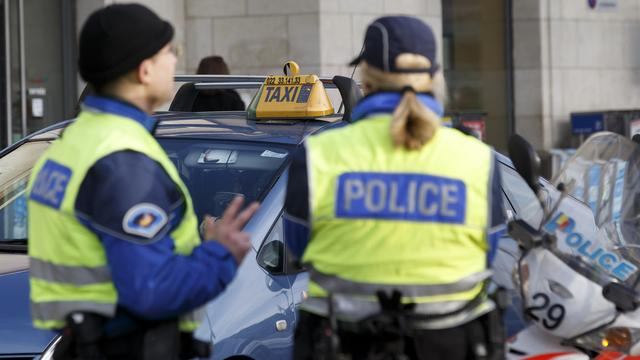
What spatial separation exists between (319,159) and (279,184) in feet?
5.52

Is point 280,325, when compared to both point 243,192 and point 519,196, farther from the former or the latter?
point 519,196

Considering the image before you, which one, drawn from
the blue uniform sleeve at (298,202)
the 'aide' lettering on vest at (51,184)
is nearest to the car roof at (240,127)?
the blue uniform sleeve at (298,202)

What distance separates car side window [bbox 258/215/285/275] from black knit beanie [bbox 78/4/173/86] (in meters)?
1.60

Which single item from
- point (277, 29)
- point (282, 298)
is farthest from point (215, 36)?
point (282, 298)

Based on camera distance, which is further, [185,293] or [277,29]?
[277,29]

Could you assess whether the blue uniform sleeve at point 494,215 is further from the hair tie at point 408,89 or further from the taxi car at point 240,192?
the taxi car at point 240,192

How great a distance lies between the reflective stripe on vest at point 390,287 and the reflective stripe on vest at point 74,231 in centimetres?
37

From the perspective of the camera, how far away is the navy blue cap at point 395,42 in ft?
11.1

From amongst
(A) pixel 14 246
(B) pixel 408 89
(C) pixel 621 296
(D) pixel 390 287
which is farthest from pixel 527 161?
(A) pixel 14 246

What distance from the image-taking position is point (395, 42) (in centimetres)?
338

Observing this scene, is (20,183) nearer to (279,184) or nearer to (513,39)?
(279,184)

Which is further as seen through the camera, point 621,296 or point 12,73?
point 12,73

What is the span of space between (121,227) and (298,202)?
50cm

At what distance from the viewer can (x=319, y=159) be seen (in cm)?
333
